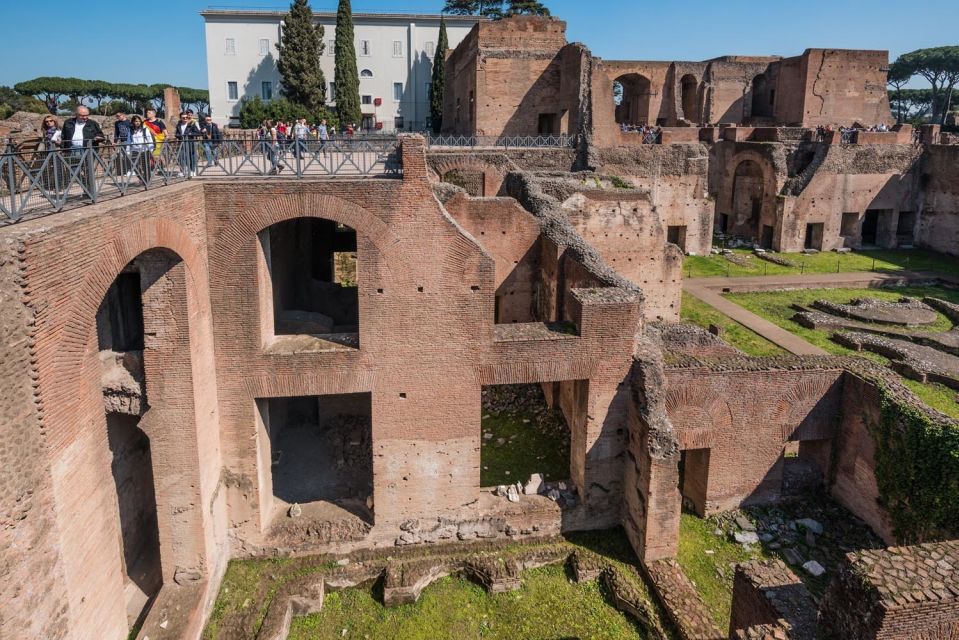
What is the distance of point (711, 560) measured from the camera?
11453 mm

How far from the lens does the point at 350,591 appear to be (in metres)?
10.7

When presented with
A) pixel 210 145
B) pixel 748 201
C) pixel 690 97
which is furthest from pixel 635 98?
pixel 210 145

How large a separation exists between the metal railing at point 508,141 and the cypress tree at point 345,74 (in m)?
14.4

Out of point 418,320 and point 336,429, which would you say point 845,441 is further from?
point 336,429

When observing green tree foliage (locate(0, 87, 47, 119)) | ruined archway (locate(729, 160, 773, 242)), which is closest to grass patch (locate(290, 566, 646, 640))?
green tree foliage (locate(0, 87, 47, 119))

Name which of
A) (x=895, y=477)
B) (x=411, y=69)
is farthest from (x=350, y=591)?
(x=411, y=69)

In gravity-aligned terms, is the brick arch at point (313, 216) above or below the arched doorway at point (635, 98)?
below

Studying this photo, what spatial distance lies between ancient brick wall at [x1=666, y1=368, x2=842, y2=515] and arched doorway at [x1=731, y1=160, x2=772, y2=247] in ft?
74.5

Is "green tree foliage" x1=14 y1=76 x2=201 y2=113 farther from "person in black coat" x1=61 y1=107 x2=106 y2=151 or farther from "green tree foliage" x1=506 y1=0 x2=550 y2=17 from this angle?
"person in black coat" x1=61 y1=107 x2=106 y2=151

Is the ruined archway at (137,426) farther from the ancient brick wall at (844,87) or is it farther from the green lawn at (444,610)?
the ancient brick wall at (844,87)

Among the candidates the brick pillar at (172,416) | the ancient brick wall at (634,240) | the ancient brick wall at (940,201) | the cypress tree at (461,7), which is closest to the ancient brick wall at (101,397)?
the brick pillar at (172,416)

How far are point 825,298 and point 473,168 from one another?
44.8ft

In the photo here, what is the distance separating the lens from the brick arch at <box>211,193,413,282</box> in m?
10.4

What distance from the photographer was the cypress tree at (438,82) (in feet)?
147
